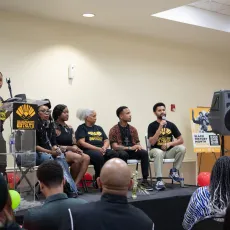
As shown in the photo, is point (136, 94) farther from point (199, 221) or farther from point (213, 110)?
point (199, 221)

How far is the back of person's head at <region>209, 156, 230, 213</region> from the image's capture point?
8.84 ft

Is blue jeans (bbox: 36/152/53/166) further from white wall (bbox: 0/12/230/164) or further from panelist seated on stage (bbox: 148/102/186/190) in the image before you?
panelist seated on stage (bbox: 148/102/186/190)

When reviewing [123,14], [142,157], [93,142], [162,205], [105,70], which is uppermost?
[123,14]

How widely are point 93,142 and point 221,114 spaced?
1.64 m

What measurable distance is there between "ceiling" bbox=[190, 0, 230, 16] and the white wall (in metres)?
1.08

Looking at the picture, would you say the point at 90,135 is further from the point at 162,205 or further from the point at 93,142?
the point at 162,205

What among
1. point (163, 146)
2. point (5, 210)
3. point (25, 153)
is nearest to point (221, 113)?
point (163, 146)

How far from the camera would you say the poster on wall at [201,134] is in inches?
298

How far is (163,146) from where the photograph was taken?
19.9 feet

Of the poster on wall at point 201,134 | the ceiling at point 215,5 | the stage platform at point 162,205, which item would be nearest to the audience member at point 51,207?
the stage platform at point 162,205

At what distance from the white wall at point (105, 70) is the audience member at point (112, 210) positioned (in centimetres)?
406

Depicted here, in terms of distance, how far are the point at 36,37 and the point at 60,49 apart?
42 cm

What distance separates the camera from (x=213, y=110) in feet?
17.3

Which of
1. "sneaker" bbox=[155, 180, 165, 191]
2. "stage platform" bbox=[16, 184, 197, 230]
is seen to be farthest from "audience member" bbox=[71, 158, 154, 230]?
"sneaker" bbox=[155, 180, 165, 191]
